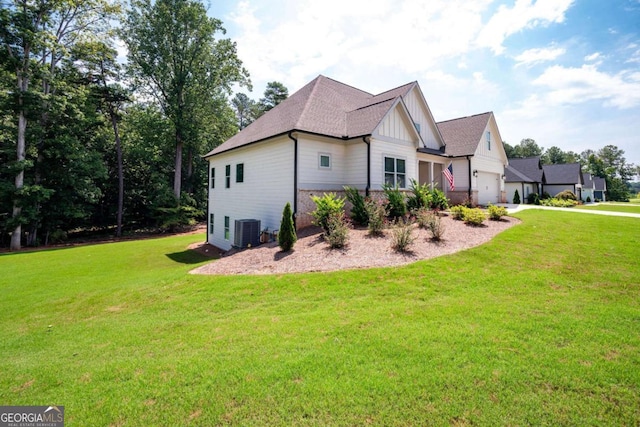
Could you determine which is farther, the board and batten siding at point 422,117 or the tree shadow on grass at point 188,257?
the board and batten siding at point 422,117

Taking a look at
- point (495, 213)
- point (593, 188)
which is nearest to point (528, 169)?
point (593, 188)

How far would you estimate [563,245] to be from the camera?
8.88 metres

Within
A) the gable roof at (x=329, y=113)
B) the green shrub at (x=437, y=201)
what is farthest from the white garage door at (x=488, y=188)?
the gable roof at (x=329, y=113)

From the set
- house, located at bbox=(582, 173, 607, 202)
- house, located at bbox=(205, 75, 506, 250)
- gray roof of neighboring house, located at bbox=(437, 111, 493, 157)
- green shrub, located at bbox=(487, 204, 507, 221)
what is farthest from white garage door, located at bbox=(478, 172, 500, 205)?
house, located at bbox=(582, 173, 607, 202)

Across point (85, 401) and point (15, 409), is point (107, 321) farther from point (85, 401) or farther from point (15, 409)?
point (85, 401)

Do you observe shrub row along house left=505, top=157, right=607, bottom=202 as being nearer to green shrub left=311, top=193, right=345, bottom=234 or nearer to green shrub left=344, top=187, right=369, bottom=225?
green shrub left=344, top=187, right=369, bottom=225

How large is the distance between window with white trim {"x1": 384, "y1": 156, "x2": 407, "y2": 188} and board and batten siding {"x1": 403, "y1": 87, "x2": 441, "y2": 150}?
4.56m

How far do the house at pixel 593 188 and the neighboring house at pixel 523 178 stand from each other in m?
13.4

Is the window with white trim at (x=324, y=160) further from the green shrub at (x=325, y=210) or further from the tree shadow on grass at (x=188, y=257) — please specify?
the tree shadow on grass at (x=188, y=257)

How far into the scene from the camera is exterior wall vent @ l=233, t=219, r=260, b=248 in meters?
13.5

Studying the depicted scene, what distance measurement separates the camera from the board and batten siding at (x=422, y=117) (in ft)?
55.8

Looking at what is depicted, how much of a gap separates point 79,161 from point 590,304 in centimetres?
3010

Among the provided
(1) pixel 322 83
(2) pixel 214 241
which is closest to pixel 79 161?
(2) pixel 214 241

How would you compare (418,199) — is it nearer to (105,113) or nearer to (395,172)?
(395,172)
